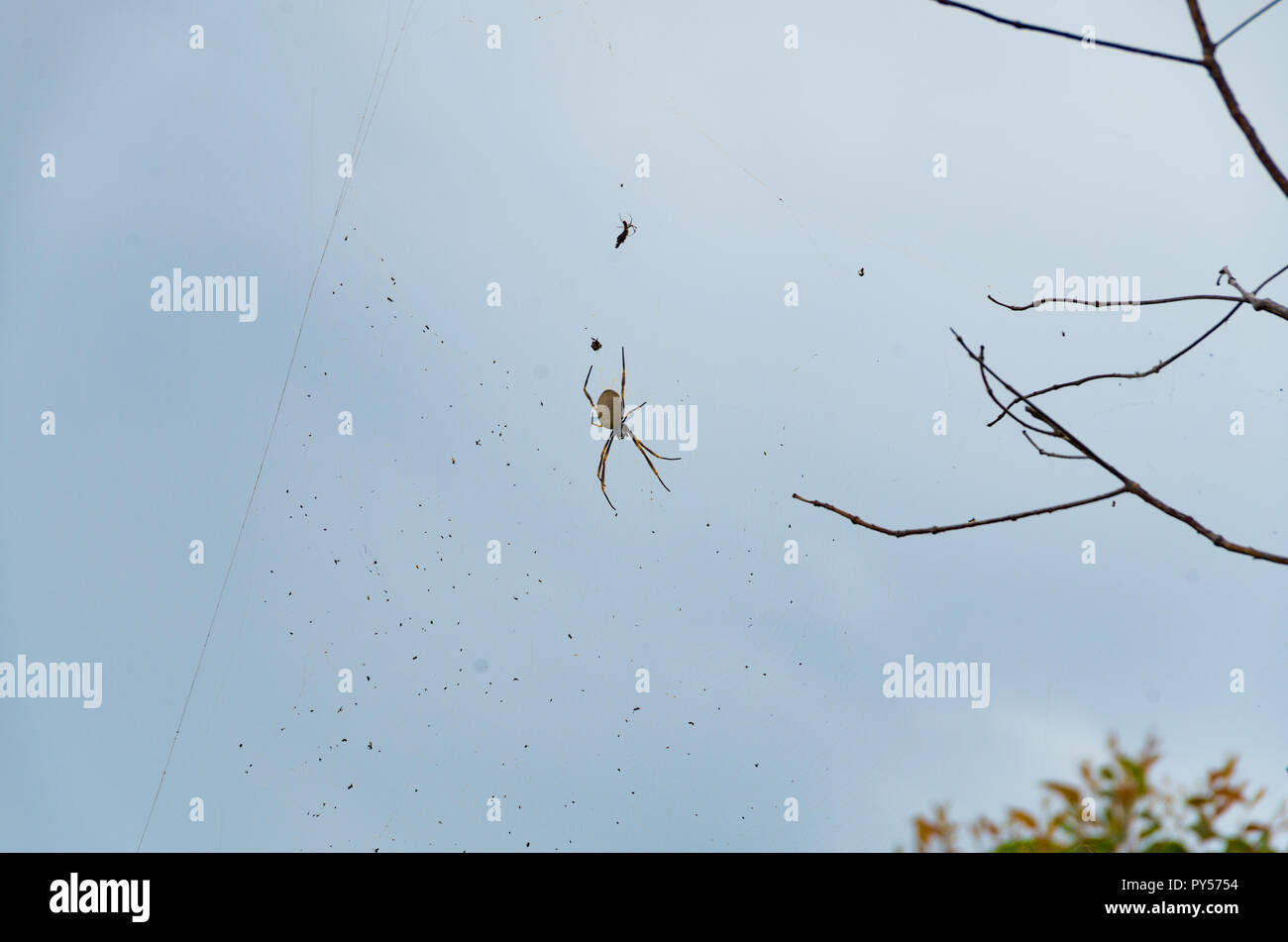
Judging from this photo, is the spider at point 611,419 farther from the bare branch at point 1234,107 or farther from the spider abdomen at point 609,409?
the bare branch at point 1234,107

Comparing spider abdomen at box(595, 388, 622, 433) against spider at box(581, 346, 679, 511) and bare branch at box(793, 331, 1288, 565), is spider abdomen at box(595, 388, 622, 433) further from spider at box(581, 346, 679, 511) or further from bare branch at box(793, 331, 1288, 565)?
bare branch at box(793, 331, 1288, 565)

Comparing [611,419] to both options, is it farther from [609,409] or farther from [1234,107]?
[1234,107]

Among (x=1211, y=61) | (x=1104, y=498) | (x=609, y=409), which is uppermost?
(x=609, y=409)

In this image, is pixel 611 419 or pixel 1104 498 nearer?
pixel 1104 498

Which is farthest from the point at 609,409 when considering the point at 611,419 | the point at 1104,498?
the point at 1104,498

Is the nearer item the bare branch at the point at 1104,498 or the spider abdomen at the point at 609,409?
the bare branch at the point at 1104,498

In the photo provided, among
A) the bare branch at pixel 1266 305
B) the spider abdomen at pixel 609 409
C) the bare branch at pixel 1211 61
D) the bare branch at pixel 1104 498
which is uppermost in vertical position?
the spider abdomen at pixel 609 409

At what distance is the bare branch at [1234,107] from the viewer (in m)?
1.32

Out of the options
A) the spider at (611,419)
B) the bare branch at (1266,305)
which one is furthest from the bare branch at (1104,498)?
the spider at (611,419)

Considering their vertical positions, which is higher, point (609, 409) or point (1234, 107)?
point (609, 409)

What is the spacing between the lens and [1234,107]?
52.8 inches

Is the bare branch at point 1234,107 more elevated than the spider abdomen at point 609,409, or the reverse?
the spider abdomen at point 609,409
